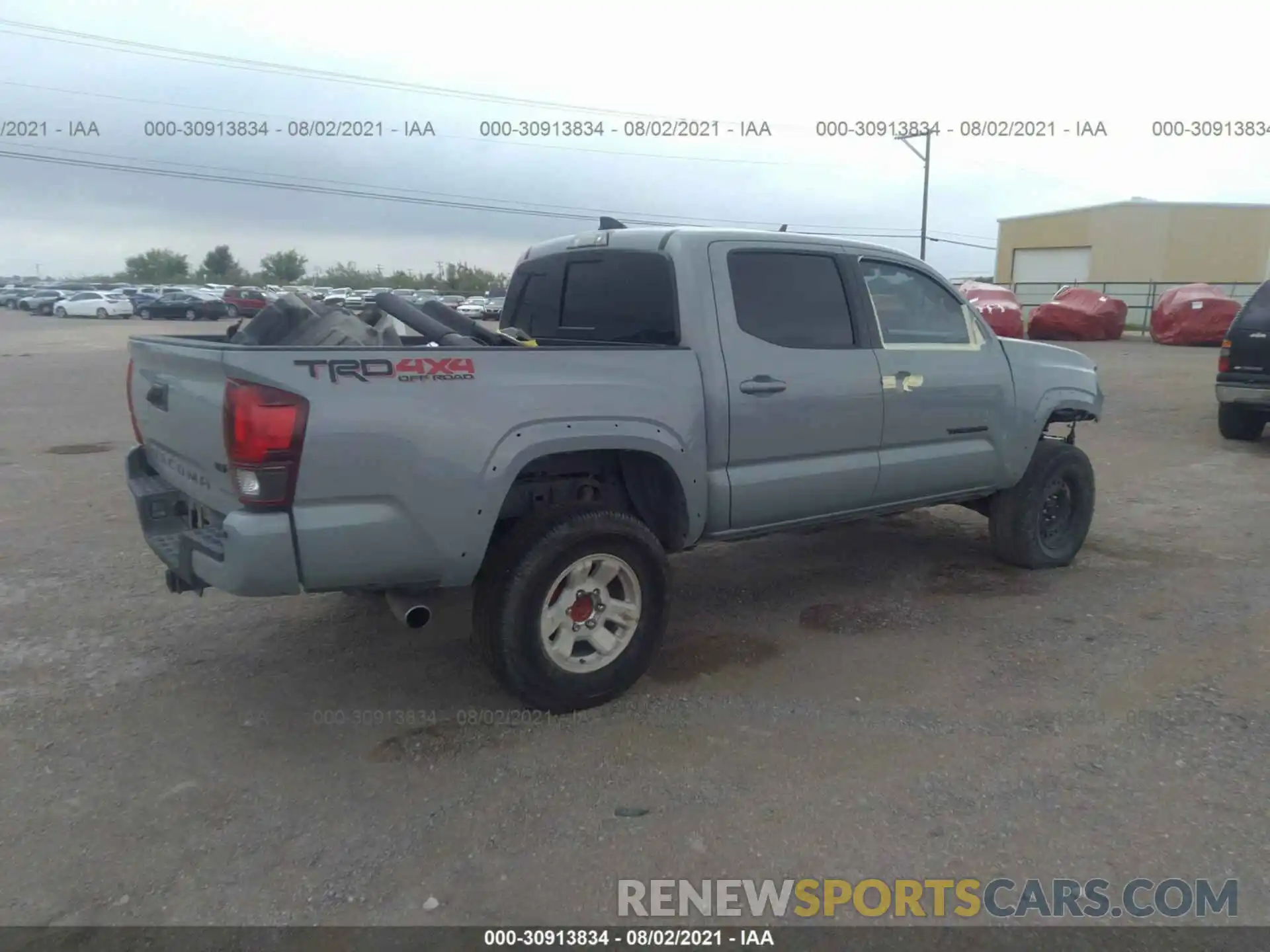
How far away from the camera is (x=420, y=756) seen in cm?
370

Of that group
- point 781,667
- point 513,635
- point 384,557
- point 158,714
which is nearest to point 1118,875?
point 781,667

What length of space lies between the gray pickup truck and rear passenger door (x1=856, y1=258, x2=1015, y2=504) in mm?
15

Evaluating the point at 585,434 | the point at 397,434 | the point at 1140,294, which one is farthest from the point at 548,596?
the point at 1140,294

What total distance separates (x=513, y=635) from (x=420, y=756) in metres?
0.58

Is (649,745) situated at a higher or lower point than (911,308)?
lower

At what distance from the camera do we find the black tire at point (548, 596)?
3762 millimetres

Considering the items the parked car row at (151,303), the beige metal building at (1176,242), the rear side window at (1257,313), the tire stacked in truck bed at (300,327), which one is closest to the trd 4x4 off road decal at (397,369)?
the tire stacked in truck bed at (300,327)

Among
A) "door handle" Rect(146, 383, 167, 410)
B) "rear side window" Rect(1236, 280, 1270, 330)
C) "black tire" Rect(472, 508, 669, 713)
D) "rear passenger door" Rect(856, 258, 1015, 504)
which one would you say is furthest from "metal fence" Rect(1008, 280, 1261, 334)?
"door handle" Rect(146, 383, 167, 410)

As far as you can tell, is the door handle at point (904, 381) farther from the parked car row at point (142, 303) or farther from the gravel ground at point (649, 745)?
the parked car row at point (142, 303)

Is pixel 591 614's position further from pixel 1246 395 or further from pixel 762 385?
pixel 1246 395

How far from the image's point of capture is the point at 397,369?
11.1 ft

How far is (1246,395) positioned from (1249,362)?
13.9 inches

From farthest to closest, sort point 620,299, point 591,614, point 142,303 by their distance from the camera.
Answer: point 142,303, point 620,299, point 591,614

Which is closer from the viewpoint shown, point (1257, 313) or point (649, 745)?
point (649, 745)
